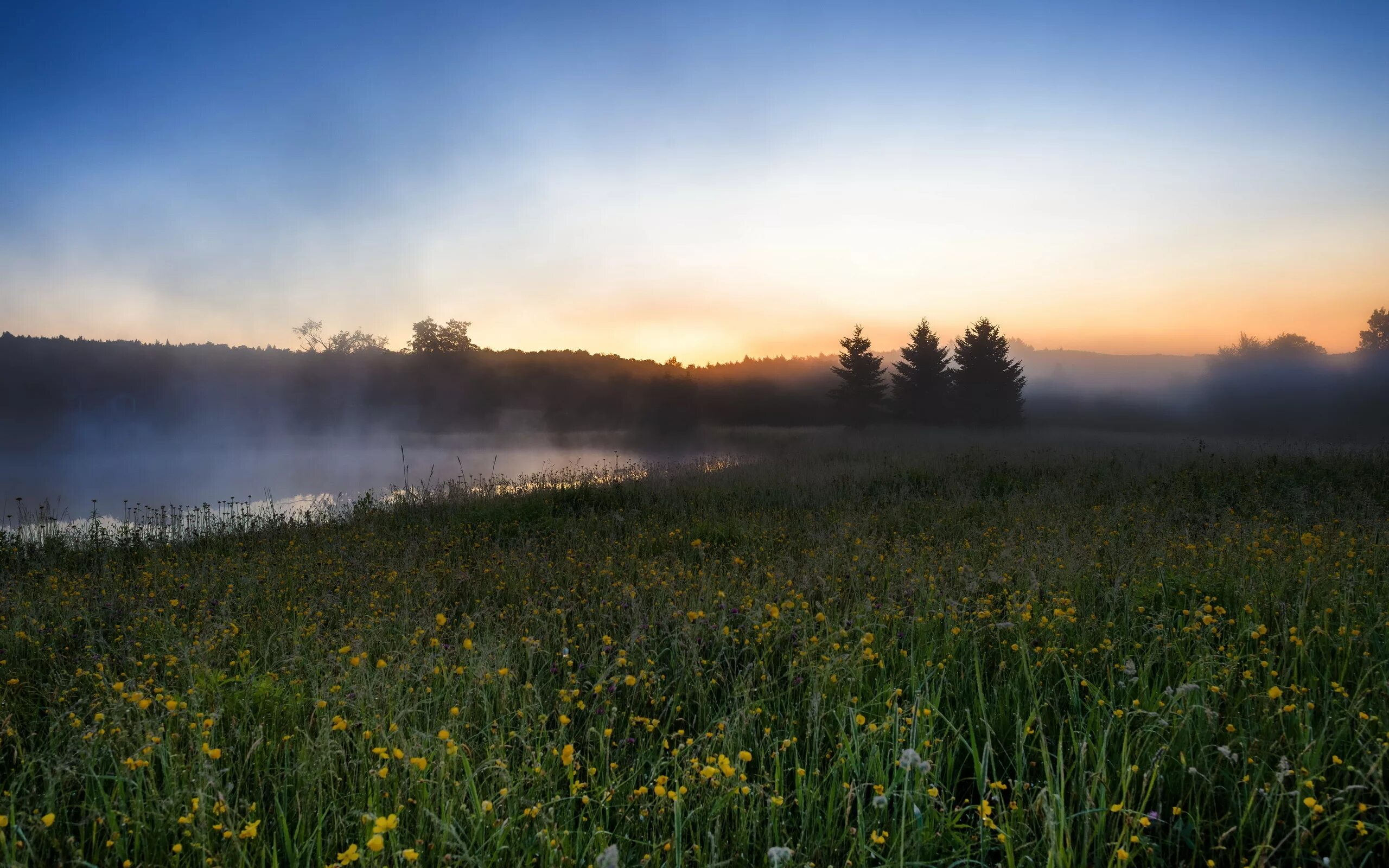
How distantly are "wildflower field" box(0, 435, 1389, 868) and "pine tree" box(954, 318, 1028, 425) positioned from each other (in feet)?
106

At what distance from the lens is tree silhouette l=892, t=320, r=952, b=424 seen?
129 ft

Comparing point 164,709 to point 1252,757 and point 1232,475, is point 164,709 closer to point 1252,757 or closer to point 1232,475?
point 1252,757

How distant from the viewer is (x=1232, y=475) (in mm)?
11688

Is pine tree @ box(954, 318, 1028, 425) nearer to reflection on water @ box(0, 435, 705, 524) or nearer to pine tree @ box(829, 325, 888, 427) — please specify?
pine tree @ box(829, 325, 888, 427)

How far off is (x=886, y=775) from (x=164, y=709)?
154 inches

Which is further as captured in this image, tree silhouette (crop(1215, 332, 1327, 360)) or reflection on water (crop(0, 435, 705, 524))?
tree silhouette (crop(1215, 332, 1327, 360))

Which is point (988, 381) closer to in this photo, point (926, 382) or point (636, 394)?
point (926, 382)

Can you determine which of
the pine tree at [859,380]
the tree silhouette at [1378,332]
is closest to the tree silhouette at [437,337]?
the pine tree at [859,380]

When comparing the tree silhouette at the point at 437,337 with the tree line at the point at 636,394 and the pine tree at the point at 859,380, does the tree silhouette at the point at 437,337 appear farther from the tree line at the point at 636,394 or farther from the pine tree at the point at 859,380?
the pine tree at the point at 859,380

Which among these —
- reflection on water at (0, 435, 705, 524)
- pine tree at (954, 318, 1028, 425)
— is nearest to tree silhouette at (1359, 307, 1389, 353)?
pine tree at (954, 318, 1028, 425)

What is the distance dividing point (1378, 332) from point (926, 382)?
67.2 m

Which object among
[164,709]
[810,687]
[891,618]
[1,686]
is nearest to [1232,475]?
[891,618]

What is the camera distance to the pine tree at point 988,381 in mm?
38469

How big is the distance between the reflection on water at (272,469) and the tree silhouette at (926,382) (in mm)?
16311
